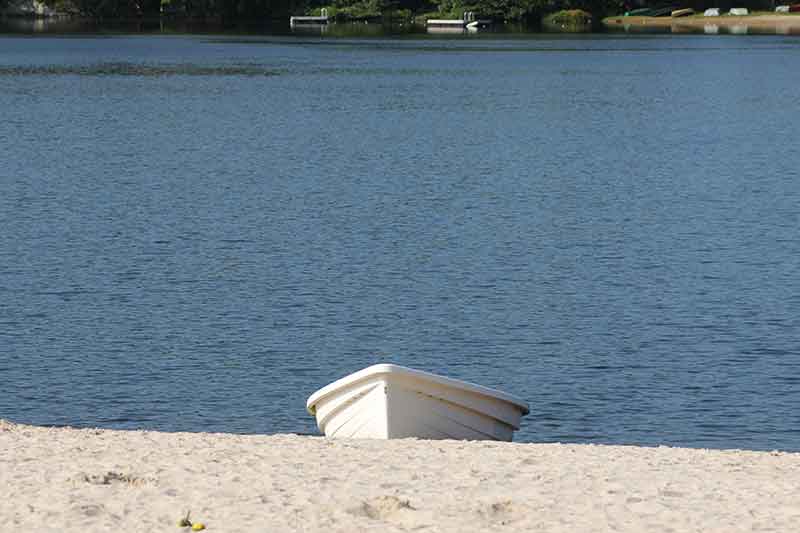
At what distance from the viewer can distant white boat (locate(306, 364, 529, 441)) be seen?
2127 cm

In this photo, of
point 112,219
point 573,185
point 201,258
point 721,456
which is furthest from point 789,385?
point 573,185

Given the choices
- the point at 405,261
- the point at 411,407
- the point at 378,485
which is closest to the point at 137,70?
the point at 405,261

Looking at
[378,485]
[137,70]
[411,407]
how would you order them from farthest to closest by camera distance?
[137,70], [411,407], [378,485]

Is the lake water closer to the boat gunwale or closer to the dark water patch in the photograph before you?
the boat gunwale

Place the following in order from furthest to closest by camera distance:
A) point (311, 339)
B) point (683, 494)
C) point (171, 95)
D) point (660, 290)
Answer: point (171, 95) < point (660, 290) < point (311, 339) < point (683, 494)

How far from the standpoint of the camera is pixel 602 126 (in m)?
81.7

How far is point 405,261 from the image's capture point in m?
40.8

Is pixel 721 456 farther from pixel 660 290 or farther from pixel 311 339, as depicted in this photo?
pixel 660 290

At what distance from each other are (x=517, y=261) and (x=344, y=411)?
19110mm

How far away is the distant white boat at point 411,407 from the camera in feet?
69.8

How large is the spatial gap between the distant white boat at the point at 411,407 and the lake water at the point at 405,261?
2.50m

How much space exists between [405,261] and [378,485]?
911 inches

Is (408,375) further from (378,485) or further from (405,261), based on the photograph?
(405,261)

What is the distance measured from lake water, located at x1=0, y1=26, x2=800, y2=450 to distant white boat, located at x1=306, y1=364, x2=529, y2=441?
2.50 metres
